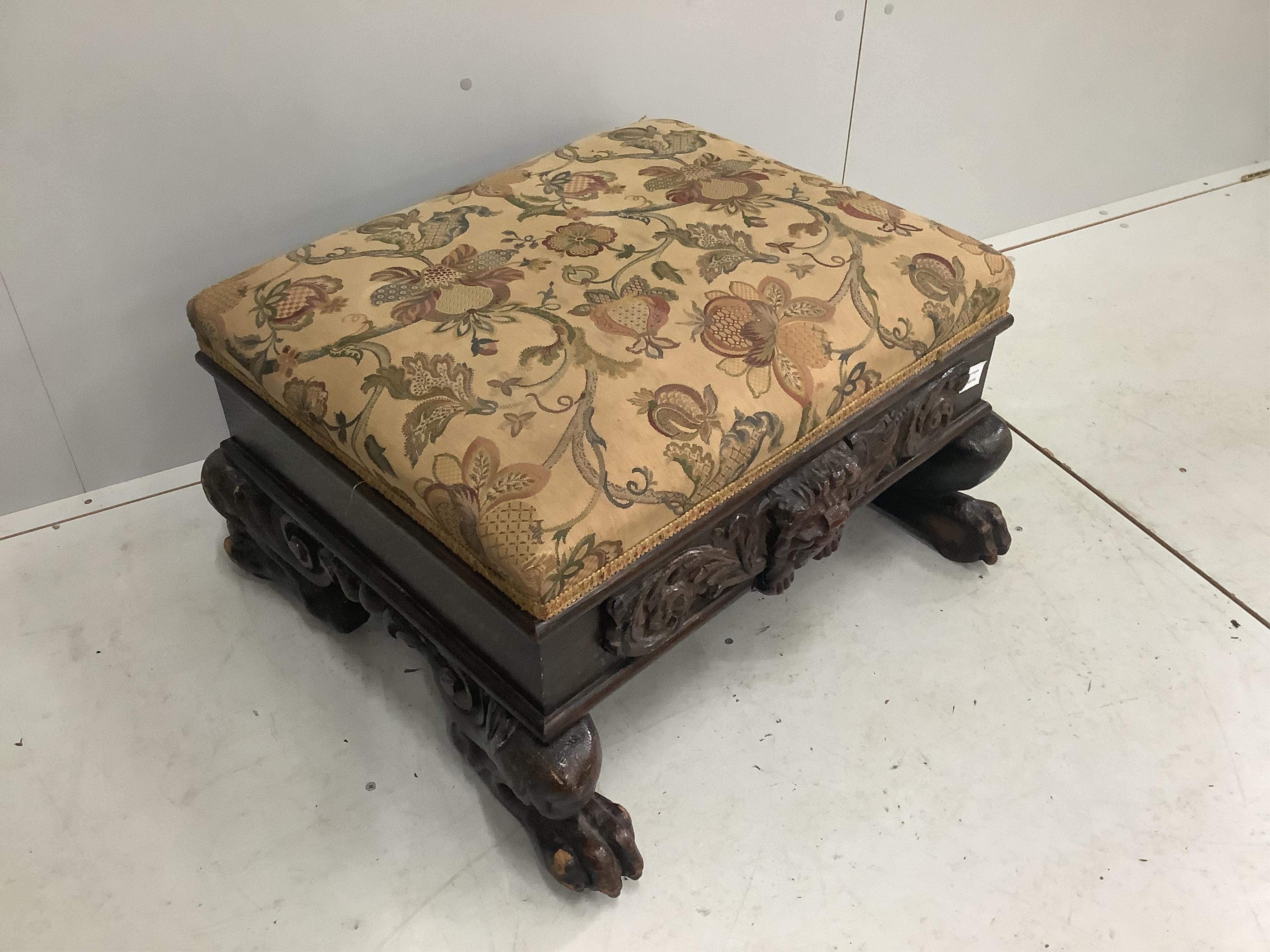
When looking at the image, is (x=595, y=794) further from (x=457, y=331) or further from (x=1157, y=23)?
(x=1157, y=23)

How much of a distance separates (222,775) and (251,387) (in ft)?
1.36

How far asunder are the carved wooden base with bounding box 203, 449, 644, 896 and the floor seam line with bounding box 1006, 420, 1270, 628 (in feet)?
2.36

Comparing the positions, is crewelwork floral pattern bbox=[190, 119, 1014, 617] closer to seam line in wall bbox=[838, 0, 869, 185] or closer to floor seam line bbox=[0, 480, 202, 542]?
floor seam line bbox=[0, 480, 202, 542]

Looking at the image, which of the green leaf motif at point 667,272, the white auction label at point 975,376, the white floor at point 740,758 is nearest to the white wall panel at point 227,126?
the white floor at point 740,758

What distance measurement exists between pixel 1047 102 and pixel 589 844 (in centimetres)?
172

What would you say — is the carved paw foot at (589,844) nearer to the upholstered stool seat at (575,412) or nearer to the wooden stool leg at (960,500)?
the upholstered stool seat at (575,412)

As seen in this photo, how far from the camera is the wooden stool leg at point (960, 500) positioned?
1.23m

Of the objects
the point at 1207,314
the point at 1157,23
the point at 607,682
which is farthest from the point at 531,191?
the point at 1157,23

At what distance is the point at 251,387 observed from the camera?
1.01m

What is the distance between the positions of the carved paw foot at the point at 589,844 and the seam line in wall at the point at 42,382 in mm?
768

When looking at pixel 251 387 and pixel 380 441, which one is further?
pixel 251 387

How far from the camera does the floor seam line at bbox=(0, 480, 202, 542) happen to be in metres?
1.35

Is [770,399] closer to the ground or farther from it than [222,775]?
farther from it

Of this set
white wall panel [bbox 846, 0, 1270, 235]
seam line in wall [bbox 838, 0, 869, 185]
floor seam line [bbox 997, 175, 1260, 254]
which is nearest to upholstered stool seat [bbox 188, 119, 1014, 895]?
seam line in wall [bbox 838, 0, 869, 185]
